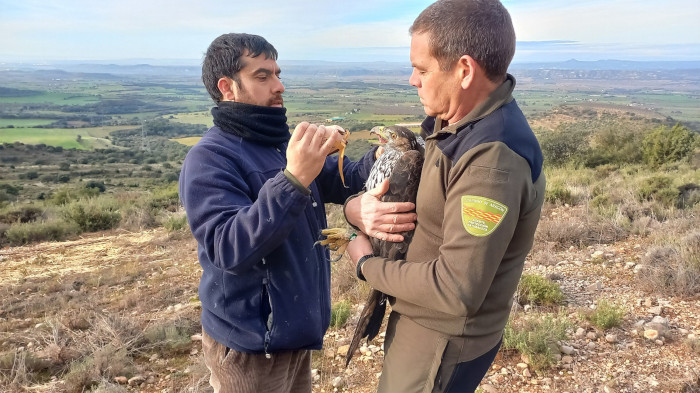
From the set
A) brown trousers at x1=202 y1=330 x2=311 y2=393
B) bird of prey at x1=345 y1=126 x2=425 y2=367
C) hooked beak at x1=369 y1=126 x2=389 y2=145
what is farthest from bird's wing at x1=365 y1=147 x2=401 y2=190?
brown trousers at x1=202 y1=330 x2=311 y2=393

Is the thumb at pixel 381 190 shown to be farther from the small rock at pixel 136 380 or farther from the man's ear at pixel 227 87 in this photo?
the small rock at pixel 136 380

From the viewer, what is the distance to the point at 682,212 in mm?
7551

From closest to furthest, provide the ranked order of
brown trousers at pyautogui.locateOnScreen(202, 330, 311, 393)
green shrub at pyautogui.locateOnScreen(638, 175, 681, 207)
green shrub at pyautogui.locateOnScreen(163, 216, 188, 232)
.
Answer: brown trousers at pyautogui.locateOnScreen(202, 330, 311, 393), green shrub at pyautogui.locateOnScreen(638, 175, 681, 207), green shrub at pyautogui.locateOnScreen(163, 216, 188, 232)

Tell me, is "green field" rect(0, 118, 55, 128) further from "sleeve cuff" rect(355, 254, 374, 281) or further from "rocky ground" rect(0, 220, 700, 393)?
"sleeve cuff" rect(355, 254, 374, 281)

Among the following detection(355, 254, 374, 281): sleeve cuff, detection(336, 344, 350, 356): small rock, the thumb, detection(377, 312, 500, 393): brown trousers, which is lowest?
detection(336, 344, 350, 356): small rock

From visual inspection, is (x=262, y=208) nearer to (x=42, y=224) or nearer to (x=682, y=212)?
(x=682, y=212)

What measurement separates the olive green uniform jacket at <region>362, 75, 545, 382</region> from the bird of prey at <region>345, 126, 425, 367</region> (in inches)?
5.1

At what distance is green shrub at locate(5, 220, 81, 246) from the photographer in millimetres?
10008

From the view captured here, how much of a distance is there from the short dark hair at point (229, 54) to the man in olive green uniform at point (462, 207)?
0.95m

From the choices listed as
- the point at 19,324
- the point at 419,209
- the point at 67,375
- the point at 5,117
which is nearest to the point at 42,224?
the point at 19,324

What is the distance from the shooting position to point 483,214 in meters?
1.38

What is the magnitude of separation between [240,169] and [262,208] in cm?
46

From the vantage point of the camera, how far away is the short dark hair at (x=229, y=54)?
2.17 metres

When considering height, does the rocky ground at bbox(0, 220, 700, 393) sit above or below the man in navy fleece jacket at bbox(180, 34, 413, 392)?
below
